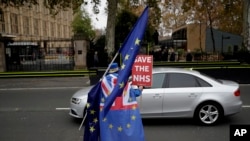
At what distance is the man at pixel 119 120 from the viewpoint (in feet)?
14.9

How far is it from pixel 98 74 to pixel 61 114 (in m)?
7.34

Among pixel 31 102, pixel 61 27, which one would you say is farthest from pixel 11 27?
pixel 31 102

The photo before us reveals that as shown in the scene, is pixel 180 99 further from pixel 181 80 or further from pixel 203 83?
pixel 203 83

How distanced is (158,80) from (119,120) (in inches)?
133

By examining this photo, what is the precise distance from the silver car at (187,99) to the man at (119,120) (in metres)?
2.89

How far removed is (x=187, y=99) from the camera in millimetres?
7602

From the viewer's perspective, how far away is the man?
179 inches

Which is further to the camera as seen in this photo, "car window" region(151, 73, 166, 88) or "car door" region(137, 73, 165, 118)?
"car window" region(151, 73, 166, 88)

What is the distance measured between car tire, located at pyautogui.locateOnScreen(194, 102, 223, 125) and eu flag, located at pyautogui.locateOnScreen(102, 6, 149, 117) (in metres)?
3.86

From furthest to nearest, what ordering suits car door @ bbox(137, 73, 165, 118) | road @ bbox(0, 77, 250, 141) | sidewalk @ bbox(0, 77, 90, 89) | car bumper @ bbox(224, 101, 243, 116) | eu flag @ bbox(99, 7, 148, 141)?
sidewalk @ bbox(0, 77, 90, 89) < car bumper @ bbox(224, 101, 243, 116) < car door @ bbox(137, 73, 165, 118) < road @ bbox(0, 77, 250, 141) < eu flag @ bbox(99, 7, 148, 141)

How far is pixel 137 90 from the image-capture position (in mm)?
→ 4801

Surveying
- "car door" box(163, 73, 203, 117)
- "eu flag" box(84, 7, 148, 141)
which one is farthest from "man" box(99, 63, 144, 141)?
"car door" box(163, 73, 203, 117)

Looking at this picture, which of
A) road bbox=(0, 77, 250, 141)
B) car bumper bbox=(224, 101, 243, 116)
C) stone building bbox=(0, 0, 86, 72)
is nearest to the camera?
road bbox=(0, 77, 250, 141)

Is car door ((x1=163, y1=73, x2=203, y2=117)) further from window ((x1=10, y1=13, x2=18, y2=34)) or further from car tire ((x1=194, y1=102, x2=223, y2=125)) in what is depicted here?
window ((x1=10, y1=13, x2=18, y2=34))
